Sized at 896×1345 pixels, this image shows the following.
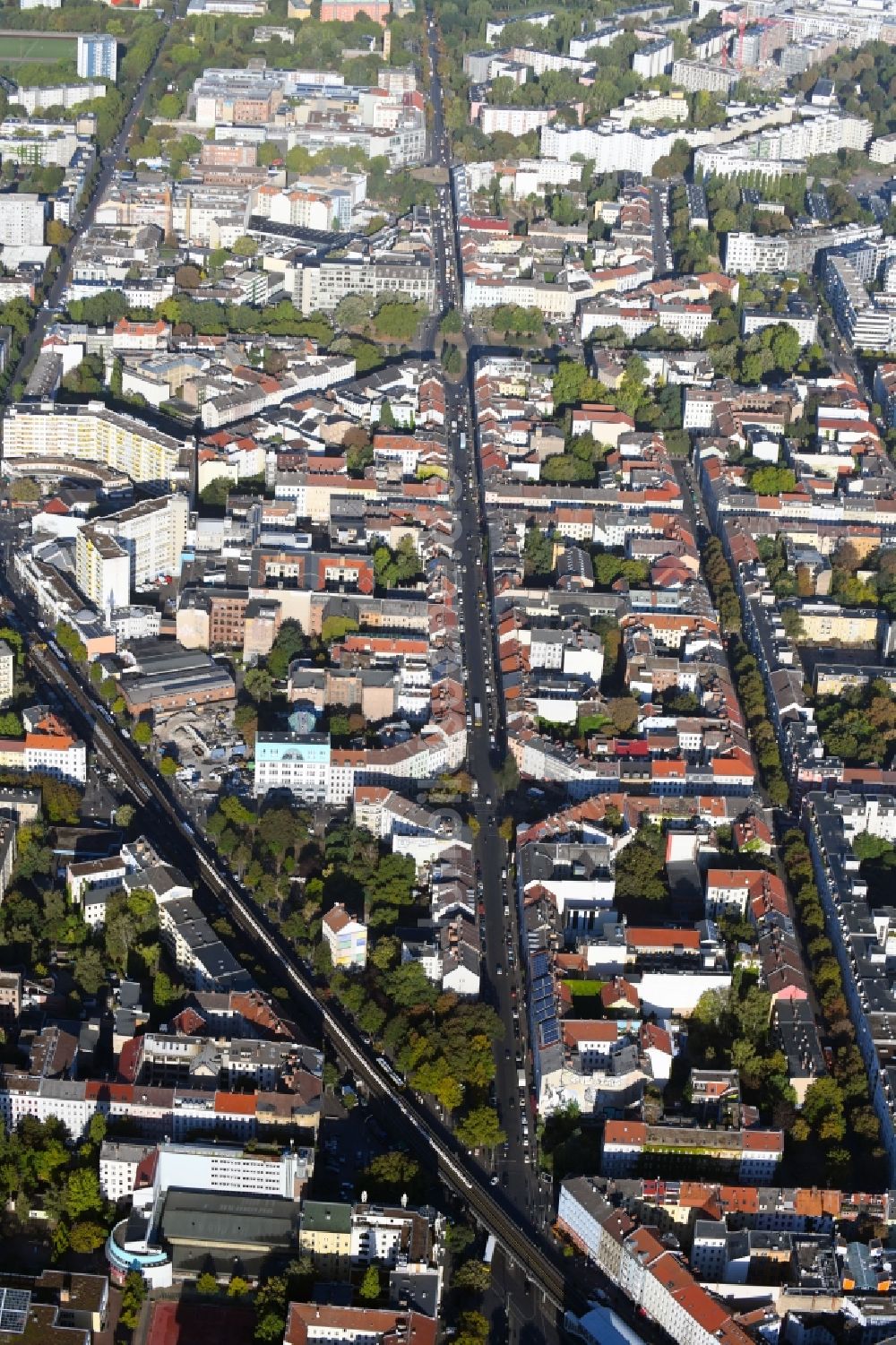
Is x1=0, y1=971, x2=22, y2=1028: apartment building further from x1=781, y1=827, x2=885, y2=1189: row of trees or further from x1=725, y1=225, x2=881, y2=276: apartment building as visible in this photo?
x1=725, y1=225, x2=881, y2=276: apartment building

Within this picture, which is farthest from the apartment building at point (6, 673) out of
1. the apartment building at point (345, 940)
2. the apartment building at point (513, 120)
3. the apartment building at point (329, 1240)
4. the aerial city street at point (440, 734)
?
the apartment building at point (513, 120)

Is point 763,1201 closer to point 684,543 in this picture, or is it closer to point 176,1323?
point 176,1323

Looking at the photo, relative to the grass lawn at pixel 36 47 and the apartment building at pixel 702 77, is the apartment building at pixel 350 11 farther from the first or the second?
the apartment building at pixel 702 77

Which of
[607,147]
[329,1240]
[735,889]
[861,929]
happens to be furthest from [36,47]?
[329,1240]

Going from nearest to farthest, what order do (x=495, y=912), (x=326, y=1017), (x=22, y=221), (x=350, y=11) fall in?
1. (x=326, y=1017)
2. (x=495, y=912)
3. (x=22, y=221)
4. (x=350, y=11)

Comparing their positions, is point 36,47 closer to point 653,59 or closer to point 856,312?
point 653,59

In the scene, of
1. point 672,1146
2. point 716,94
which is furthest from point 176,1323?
point 716,94
